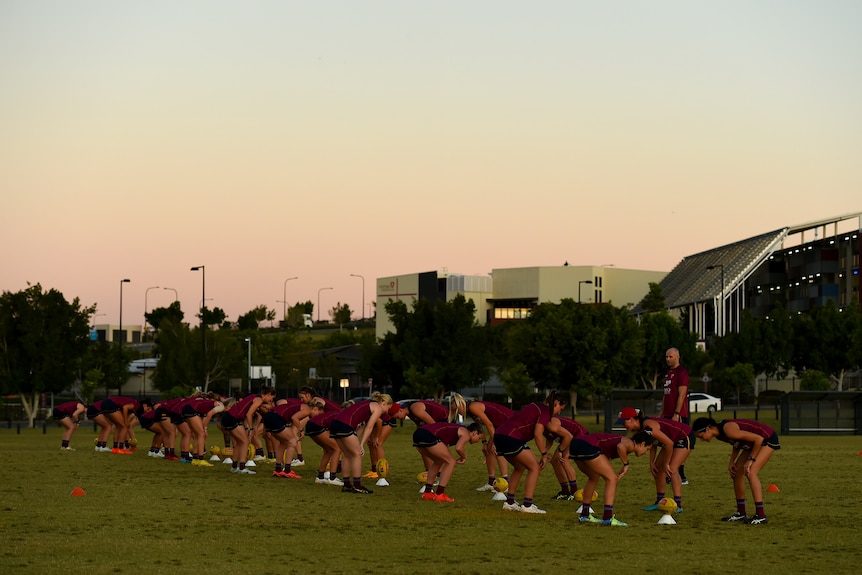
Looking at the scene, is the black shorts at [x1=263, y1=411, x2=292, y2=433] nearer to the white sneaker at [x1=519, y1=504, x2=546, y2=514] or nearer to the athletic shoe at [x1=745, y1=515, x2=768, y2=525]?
the white sneaker at [x1=519, y1=504, x2=546, y2=514]

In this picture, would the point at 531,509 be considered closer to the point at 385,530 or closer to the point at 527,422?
the point at 527,422

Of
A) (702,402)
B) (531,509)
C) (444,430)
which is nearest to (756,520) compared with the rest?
(531,509)

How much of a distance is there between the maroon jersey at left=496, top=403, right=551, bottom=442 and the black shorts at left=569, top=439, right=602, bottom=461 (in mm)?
1428

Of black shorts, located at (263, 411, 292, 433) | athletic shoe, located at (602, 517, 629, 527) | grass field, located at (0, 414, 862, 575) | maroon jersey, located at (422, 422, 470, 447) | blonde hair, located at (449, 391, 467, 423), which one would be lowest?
grass field, located at (0, 414, 862, 575)

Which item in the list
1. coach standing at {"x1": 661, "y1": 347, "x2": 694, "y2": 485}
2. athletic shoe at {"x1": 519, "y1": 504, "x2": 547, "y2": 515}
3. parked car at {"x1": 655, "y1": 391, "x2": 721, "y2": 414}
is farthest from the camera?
parked car at {"x1": 655, "y1": 391, "x2": 721, "y2": 414}

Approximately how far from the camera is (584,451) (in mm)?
16688

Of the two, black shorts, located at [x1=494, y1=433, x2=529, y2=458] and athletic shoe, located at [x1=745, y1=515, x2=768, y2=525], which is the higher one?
black shorts, located at [x1=494, y1=433, x2=529, y2=458]

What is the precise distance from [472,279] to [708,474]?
137 metres

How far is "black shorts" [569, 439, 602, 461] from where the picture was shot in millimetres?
16672

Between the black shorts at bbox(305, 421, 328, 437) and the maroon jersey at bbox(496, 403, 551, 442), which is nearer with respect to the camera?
the maroon jersey at bbox(496, 403, 551, 442)

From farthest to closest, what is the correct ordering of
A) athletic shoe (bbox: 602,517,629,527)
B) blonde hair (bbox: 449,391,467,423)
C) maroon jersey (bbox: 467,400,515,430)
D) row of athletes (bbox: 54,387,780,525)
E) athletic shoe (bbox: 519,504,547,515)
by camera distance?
maroon jersey (bbox: 467,400,515,430), blonde hair (bbox: 449,391,467,423), athletic shoe (bbox: 519,504,547,515), row of athletes (bbox: 54,387,780,525), athletic shoe (bbox: 602,517,629,527)

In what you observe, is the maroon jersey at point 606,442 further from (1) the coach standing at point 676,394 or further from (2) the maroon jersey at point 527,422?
(1) the coach standing at point 676,394

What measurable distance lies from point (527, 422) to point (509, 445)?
482 millimetres

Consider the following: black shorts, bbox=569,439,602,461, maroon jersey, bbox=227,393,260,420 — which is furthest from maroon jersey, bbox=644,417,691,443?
maroon jersey, bbox=227,393,260,420
